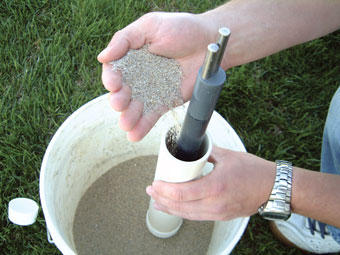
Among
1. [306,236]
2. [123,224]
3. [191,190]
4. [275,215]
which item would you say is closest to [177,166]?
[191,190]

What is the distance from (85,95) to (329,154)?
2.97ft

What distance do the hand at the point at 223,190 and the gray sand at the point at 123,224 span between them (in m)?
0.32

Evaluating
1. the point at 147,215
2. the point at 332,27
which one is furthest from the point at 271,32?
the point at 147,215

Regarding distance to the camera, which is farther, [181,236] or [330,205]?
[181,236]

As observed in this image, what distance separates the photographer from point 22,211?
1063mm

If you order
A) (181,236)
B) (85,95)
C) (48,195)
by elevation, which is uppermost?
(48,195)

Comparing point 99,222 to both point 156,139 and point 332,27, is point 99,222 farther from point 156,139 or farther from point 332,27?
point 332,27

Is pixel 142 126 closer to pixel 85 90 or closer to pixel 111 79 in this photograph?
pixel 111 79

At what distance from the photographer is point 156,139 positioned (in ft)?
4.01

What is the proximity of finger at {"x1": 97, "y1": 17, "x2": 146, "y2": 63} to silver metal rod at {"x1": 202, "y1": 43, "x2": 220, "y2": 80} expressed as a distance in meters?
0.35

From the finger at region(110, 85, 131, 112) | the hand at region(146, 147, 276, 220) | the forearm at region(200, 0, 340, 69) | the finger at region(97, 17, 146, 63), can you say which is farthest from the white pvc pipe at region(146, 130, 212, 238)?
the forearm at region(200, 0, 340, 69)

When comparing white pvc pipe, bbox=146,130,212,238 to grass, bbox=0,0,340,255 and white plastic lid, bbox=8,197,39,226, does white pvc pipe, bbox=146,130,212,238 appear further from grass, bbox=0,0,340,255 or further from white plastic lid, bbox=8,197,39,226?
grass, bbox=0,0,340,255

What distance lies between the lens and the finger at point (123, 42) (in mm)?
851

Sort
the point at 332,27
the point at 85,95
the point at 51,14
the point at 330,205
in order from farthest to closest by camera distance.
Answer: the point at 51,14
the point at 85,95
the point at 332,27
the point at 330,205
